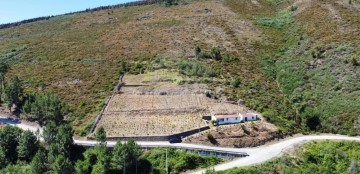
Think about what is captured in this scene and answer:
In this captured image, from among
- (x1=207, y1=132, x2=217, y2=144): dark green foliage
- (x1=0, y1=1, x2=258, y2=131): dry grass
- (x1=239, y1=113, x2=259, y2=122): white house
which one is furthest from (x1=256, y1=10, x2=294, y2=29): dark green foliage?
(x1=207, y1=132, x2=217, y2=144): dark green foliage

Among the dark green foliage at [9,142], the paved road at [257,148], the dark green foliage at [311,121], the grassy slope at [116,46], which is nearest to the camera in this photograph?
the paved road at [257,148]

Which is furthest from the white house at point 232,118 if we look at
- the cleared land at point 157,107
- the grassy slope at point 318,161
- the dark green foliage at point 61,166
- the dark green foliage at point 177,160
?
the dark green foliage at point 61,166

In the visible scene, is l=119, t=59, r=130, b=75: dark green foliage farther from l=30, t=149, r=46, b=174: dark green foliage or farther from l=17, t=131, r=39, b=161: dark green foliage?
l=30, t=149, r=46, b=174: dark green foliage

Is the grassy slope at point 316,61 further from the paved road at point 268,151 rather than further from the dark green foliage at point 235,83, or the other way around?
the dark green foliage at point 235,83

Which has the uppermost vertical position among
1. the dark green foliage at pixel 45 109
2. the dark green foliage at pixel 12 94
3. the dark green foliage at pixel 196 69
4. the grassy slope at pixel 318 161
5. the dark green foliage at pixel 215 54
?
the dark green foliage at pixel 215 54

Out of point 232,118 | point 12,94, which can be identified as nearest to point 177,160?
point 232,118

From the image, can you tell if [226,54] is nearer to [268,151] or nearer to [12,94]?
[268,151]
